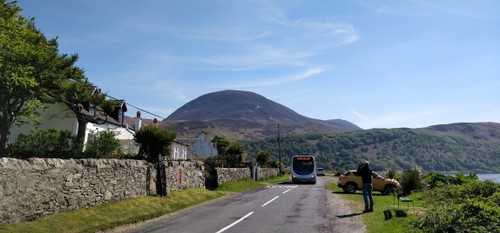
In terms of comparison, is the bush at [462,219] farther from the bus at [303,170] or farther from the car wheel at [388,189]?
the bus at [303,170]

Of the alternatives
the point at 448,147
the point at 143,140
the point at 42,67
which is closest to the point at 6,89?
the point at 42,67

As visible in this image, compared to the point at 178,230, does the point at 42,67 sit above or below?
above

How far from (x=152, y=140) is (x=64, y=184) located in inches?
356

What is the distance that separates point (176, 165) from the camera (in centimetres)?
2369

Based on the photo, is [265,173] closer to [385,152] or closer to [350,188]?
[350,188]

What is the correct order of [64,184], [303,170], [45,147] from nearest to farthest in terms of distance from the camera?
[64,184]
[45,147]
[303,170]

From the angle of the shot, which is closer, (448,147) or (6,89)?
(6,89)

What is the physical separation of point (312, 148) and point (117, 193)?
517ft

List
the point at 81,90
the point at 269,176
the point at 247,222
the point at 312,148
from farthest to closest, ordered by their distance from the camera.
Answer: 1. the point at 312,148
2. the point at 269,176
3. the point at 81,90
4. the point at 247,222

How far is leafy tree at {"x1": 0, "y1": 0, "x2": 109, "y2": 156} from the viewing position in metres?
20.0

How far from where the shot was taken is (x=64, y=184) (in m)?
13.6

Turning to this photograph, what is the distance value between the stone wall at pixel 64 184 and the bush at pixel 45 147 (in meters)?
2.35

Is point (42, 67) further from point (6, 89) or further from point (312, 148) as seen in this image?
point (312, 148)

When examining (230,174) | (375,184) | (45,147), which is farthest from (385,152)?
(45,147)
